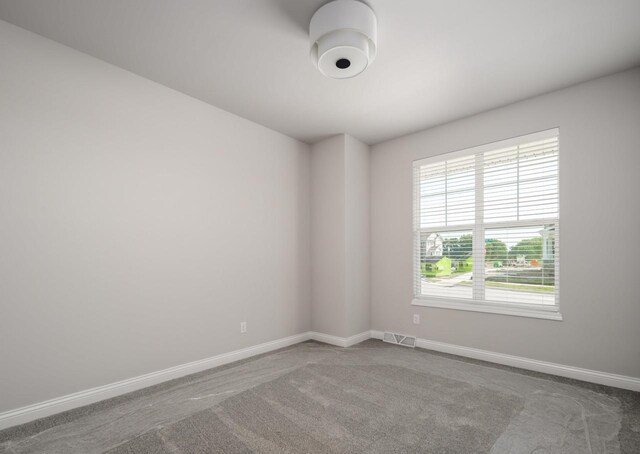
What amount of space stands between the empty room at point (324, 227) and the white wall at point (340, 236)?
4cm

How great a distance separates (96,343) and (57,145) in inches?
62.1

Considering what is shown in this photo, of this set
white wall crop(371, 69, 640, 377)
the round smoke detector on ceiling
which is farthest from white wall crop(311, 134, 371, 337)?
the round smoke detector on ceiling

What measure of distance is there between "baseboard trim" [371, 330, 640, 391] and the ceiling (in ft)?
8.81

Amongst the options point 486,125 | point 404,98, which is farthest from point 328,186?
point 486,125

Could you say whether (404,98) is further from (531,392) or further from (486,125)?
(531,392)

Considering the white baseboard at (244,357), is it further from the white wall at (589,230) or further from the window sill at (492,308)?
the window sill at (492,308)

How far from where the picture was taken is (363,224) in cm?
454

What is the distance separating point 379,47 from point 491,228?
91.1 inches

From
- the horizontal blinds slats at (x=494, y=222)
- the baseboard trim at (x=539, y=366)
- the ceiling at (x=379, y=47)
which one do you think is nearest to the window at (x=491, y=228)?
the horizontal blinds slats at (x=494, y=222)

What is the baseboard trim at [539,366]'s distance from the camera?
9.10 feet

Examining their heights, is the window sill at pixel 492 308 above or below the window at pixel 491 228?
below

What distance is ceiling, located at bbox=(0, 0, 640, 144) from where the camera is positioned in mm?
2141

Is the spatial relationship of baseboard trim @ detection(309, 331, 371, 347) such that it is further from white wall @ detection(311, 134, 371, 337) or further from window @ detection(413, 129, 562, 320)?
window @ detection(413, 129, 562, 320)

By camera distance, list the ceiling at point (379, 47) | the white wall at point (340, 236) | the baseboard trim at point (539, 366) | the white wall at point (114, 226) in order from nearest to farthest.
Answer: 1. the ceiling at point (379, 47)
2. the white wall at point (114, 226)
3. the baseboard trim at point (539, 366)
4. the white wall at point (340, 236)
